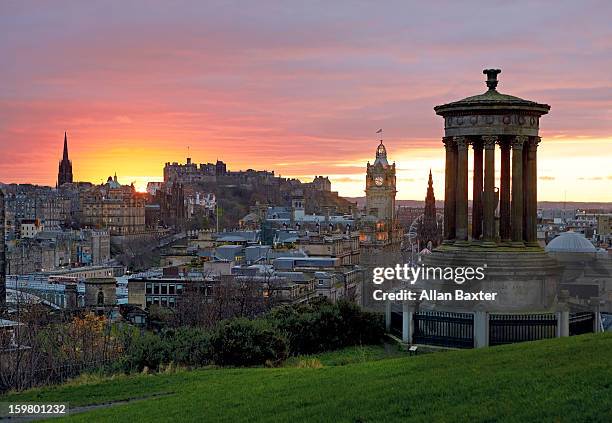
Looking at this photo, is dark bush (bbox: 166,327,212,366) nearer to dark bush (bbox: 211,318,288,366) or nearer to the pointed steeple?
dark bush (bbox: 211,318,288,366)

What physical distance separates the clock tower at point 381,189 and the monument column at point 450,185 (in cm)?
14807

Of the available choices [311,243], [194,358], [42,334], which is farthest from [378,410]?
[311,243]

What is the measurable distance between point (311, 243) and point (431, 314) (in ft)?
262

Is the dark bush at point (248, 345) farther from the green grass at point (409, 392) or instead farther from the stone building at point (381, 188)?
the stone building at point (381, 188)

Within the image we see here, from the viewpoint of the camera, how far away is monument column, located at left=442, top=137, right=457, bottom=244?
27.9m

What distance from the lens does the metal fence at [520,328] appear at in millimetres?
22688

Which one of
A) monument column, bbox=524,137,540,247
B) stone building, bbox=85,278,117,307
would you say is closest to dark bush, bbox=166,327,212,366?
monument column, bbox=524,137,540,247

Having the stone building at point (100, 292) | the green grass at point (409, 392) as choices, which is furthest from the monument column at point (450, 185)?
the stone building at point (100, 292)

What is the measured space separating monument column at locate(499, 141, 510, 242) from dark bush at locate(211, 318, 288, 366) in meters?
7.77

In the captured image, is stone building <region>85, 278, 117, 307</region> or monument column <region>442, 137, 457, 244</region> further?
stone building <region>85, 278, 117, 307</region>

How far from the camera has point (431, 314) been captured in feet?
77.7

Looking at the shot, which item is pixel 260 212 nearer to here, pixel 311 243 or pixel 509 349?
pixel 311 243

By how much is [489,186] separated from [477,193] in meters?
0.94

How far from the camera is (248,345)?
2394 cm
